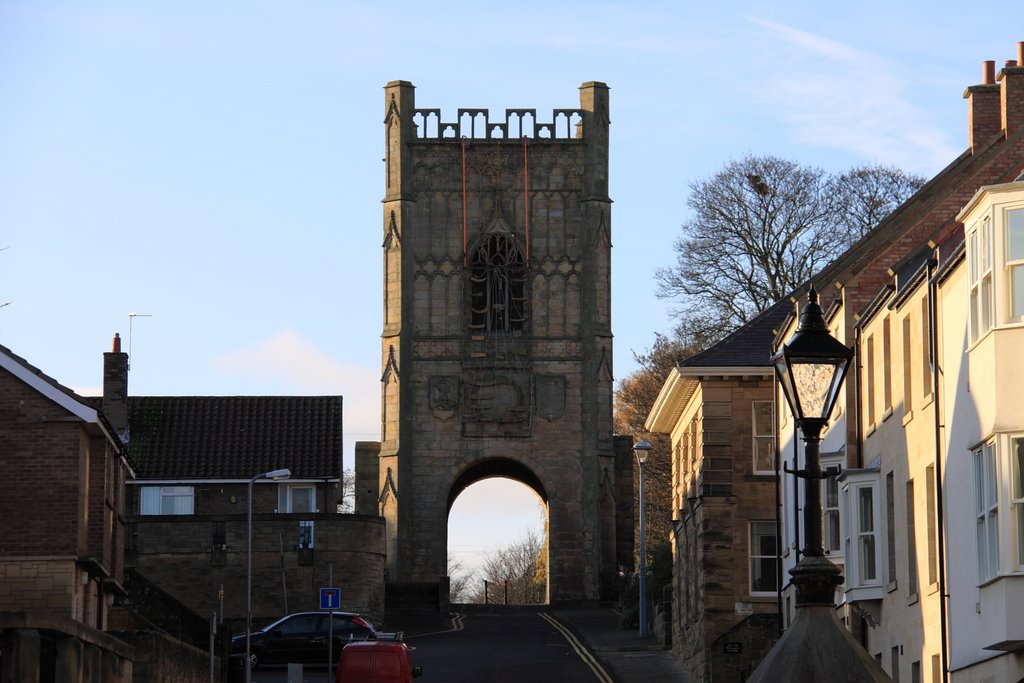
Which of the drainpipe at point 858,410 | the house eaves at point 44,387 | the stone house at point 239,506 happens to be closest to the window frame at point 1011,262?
the drainpipe at point 858,410

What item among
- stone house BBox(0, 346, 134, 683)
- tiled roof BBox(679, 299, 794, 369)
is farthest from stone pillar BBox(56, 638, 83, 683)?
tiled roof BBox(679, 299, 794, 369)

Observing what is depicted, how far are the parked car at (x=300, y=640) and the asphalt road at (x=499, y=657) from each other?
32 cm

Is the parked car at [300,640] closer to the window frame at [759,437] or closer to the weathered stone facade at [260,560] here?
the window frame at [759,437]

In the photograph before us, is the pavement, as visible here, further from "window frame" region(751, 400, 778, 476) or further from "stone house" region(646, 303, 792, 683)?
"window frame" region(751, 400, 778, 476)

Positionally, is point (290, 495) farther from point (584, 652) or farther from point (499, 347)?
point (584, 652)

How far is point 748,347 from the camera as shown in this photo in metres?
45.8

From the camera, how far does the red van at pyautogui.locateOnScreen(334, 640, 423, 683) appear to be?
1356 inches

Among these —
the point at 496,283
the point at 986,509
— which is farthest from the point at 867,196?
the point at 986,509

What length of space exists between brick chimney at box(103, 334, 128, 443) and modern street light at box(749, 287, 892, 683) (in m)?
60.5

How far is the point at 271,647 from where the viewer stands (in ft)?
150

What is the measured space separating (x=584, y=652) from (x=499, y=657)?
3.58 meters

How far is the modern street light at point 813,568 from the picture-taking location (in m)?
10.9

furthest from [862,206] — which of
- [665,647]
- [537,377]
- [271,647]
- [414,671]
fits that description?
[414,671]

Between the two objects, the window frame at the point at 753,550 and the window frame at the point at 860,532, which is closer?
the window frame at the point at 860,532
